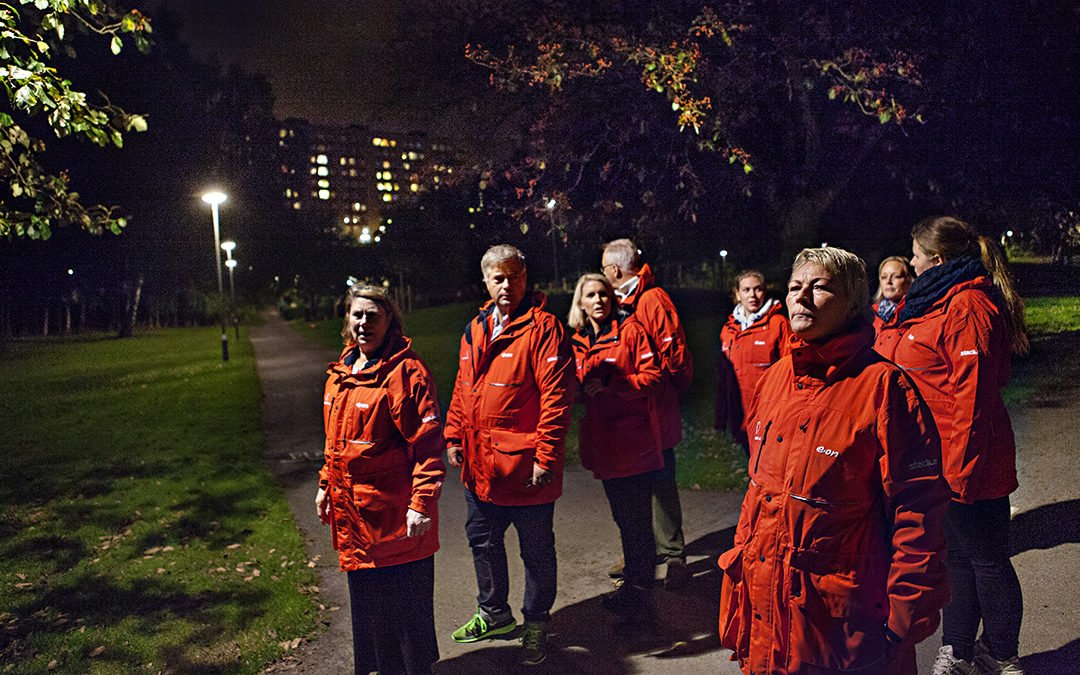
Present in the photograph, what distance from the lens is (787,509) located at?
2.42 m

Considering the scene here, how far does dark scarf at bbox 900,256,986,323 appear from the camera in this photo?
3.66 m

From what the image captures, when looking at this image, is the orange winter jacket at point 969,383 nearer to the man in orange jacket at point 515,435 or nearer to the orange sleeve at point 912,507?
the orange sleeve at point 912,507

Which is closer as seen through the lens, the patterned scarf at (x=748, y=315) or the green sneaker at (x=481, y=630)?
the green sneaker at (x=481, y=630)

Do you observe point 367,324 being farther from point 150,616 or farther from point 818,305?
point 150,616

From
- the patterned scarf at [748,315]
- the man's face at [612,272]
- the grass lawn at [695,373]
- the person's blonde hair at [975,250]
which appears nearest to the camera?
the person's blonde hair at [975,250]

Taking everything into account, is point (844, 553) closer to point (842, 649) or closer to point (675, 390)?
point (842, 649)

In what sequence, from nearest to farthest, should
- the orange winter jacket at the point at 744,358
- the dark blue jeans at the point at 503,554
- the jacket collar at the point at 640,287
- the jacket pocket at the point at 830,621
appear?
the jacket pocket at the point at 830,621, the dark blue jeans at the point at 503,554, the jacket collar at the point at 640,287, the orange winter jacket at the point at 744,358

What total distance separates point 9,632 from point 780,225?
12.3 m

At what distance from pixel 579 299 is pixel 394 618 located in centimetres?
225

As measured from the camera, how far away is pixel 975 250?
3783 millimetres

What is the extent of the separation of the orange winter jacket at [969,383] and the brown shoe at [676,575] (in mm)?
2188

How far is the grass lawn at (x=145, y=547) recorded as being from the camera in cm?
507

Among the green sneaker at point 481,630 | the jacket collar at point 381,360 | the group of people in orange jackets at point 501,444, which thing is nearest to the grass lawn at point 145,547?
the green sneaker at point 481,630

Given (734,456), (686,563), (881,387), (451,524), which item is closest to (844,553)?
(881,387)
